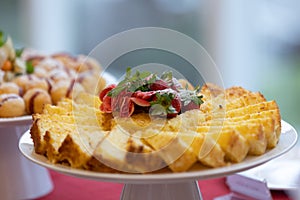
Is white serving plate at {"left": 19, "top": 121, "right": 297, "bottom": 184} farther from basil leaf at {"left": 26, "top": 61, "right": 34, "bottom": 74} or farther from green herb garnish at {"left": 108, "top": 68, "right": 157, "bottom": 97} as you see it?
basil leaf at {"left": 26, "top": 61, "right": 34, "bottom": 74}

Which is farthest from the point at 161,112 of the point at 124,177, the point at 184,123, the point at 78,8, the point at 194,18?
the point at 78,8

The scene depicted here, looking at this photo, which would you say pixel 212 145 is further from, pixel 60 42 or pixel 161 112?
pixel 60 42

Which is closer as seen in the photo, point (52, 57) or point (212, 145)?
point (212, 145)

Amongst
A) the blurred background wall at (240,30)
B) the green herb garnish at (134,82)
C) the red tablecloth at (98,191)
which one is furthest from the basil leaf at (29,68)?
the blurred background wall at (240,30)

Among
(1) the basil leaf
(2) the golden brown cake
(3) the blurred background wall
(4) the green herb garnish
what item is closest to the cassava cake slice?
(4) the green herb garnish

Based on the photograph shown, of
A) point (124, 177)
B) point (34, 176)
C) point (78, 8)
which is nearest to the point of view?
point (124, 177)

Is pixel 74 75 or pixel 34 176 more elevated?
pixel 74 75

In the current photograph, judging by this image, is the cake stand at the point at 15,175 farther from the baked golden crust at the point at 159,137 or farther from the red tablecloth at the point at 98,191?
the baked golden crust at the point at 159,137

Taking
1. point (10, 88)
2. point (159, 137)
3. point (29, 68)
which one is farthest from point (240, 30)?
point (159, 137)
